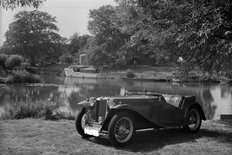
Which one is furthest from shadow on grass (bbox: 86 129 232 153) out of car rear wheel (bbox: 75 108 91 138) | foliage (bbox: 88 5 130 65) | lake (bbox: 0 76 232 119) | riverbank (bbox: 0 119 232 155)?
foliage (bbox: 88 5 130 65)

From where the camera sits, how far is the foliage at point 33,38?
72613 mm

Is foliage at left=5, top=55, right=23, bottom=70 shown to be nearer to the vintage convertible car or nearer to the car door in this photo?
the vintage convertible car

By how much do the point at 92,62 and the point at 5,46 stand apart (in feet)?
66.6

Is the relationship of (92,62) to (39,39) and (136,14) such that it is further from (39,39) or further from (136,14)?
(136,14)

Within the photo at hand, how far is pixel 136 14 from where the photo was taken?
473 inches

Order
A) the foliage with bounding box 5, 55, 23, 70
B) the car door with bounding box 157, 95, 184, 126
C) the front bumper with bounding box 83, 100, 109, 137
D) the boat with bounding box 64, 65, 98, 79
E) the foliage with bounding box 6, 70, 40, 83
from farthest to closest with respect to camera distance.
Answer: the boat with bounding box 64, 65, 98, 79, the foliage with bounding box 5, 55, 23, 70, the foliage with bounding box 6, 70, 40, 83, the car door with bounding box 157, 95, 184, 126, the front bumper with bounding box 83, 100, 109, 137

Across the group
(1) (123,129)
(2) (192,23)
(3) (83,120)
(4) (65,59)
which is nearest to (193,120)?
(1) (123,129)

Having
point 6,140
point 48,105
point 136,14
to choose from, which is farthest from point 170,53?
point 6,140

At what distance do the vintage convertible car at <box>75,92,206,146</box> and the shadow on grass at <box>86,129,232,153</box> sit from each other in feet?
0.77

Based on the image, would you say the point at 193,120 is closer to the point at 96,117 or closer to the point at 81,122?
the point at 96,117

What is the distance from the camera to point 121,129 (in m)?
7.22

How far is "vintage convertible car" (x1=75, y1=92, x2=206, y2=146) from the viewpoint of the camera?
718 centimetres

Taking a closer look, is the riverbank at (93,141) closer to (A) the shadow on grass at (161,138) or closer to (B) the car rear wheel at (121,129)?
(A) the shadow on grass at (161,138)

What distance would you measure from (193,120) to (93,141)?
298cm
